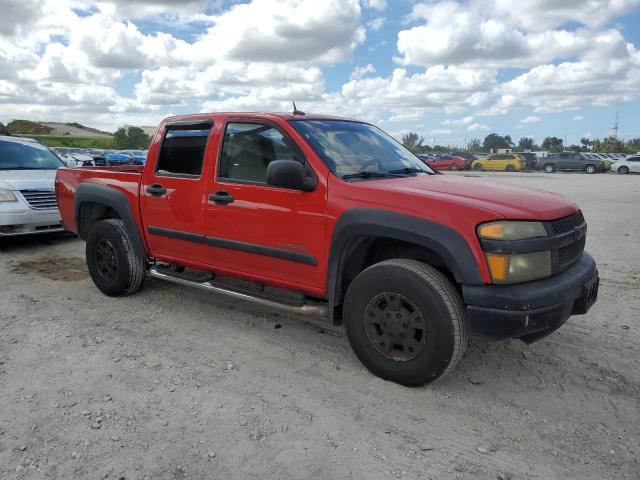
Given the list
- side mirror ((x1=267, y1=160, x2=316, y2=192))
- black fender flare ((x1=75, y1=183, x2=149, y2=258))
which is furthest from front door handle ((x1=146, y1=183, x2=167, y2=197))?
side mirror ((x1=267, y1=160, x2=316, y2=192))

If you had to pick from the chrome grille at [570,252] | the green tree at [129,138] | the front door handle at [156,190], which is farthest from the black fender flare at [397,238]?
the green tree at [129,138]

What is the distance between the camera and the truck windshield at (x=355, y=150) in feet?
12.6

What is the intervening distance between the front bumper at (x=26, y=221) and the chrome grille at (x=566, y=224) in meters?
6.98

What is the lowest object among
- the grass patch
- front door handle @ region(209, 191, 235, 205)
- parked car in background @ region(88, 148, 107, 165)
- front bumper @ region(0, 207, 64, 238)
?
front bumper @ region(0, 207, 64, 238)

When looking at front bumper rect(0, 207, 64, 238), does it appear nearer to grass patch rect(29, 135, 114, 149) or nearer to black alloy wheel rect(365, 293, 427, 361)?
black alloy wheel rect(365, 293, 427, 361)

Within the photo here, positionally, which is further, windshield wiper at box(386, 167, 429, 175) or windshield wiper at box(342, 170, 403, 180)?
windshield wiper at box(386, 167, 429, 175)

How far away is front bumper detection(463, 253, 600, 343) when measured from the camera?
301 cm

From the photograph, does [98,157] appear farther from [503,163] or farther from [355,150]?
[503,163]

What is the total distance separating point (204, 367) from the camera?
3.72 m

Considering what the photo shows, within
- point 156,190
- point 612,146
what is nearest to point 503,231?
point 156,190

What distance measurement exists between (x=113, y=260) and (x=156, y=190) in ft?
3.44

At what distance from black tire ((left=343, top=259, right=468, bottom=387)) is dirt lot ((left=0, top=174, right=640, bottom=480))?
0.17 metres

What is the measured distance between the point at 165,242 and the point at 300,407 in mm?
2294

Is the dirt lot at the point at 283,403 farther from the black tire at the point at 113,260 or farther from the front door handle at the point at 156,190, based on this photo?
the front door handle at the point at 156,190
